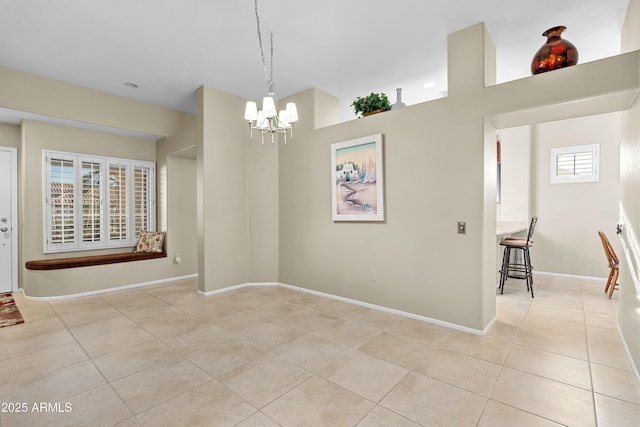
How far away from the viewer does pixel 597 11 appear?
106 inches

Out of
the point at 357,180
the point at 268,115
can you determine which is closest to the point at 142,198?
the point at 268,115

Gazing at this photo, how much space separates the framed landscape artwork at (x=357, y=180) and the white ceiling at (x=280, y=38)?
1015 millimetres

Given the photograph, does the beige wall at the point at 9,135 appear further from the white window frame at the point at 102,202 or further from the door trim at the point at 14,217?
the white window frame at the point at 102,202

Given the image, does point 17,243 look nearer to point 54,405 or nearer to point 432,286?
point 54,405

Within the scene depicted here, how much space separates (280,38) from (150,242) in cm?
412

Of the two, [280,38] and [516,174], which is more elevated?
[280,38]

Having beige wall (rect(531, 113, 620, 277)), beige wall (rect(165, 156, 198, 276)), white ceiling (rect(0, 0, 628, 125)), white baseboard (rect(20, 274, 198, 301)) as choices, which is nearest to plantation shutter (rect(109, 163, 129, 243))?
beige wall (rect(165, 156, 198, 276))

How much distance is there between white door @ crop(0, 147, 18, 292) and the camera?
4578 mm

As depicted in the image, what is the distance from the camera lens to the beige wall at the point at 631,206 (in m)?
2.17

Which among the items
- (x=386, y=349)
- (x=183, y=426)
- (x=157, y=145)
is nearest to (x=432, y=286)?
(x=386, y=349)

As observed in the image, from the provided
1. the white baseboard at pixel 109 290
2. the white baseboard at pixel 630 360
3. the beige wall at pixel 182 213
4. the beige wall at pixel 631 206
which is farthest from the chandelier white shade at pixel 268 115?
the white baseboard at pixel 109 290

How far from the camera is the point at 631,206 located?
2.35 metres

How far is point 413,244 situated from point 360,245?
736 mm

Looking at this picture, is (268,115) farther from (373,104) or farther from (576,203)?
(576,203)
